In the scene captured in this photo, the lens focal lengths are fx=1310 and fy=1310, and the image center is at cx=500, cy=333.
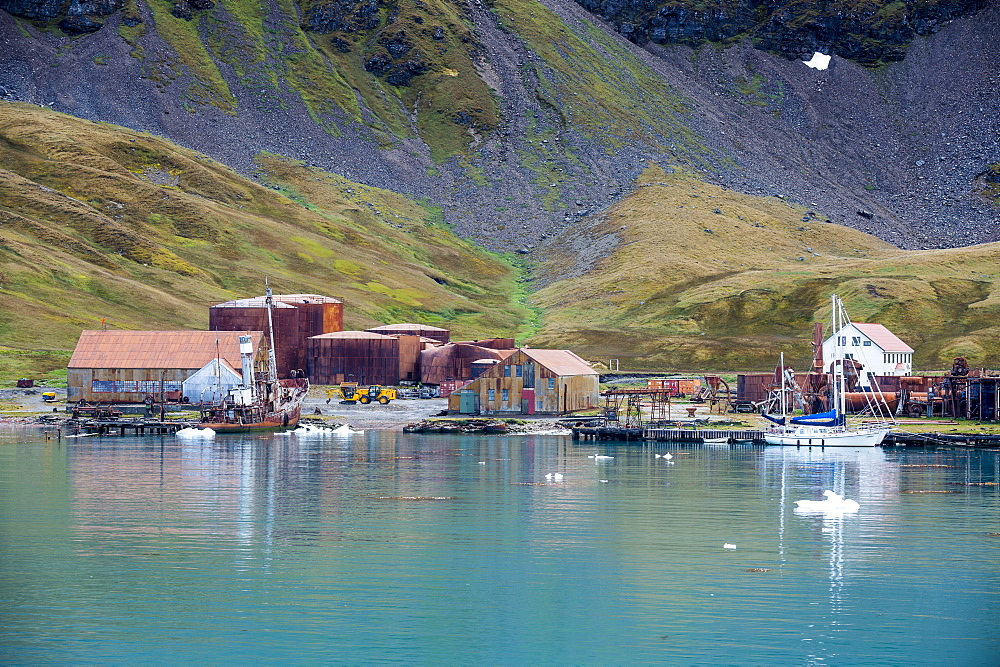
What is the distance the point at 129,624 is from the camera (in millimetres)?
42312

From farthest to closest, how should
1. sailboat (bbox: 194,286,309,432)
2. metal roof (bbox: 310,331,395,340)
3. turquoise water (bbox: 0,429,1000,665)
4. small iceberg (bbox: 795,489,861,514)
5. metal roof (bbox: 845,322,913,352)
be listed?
metal roof (bbox: 310,331,395,340)
metal roof (bbox: 845,322,913,352)
sailboat (bbox: 194,286,309,432)
small iceberg (bbox: 795,489,861,514)
turquoise water (bbox: 0,429,1000,665)

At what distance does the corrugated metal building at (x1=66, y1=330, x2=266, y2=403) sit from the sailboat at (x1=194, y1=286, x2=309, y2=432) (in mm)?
5147

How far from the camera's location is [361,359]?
158125 mm

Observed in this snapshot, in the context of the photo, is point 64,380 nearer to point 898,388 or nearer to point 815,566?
point 898,388

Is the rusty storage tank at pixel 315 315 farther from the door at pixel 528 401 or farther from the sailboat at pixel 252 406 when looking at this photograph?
the door at pixel 528 401

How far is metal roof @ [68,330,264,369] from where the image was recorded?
422 ft

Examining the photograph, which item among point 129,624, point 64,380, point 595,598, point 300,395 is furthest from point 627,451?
point 64,380

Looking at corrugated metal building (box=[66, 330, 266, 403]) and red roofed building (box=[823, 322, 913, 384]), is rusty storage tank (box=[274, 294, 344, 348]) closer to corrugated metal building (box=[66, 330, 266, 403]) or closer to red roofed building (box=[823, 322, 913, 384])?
corrugated metal building (box=[66, 330, 266, 403])

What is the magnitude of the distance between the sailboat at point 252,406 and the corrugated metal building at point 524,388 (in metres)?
16.4

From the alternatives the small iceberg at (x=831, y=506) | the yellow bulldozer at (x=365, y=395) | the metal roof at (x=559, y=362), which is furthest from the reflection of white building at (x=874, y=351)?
the small iceberg at (x=831, y=506)

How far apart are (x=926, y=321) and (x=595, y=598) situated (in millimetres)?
157702

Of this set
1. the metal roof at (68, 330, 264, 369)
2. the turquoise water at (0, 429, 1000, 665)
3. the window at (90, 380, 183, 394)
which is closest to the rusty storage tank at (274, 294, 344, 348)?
the metal roof at (68, 330, 264, 369)

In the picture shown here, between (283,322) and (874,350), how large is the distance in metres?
71.4

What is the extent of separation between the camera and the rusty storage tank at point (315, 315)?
6570 inches
